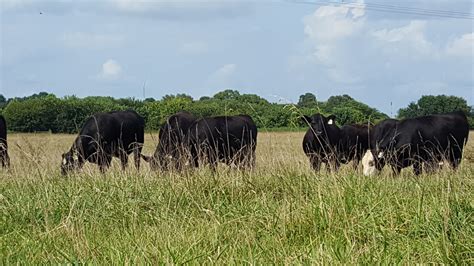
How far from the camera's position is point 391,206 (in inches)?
248

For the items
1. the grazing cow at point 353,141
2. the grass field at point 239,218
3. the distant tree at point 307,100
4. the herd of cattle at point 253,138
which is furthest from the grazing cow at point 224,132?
the grass field at point 239,218

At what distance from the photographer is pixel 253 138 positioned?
57.6 feet

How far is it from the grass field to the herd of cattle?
4.85 metres

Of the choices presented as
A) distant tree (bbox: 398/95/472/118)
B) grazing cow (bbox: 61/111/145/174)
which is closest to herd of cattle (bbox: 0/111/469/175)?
grazing cow (bbox: 61/111/145/174)

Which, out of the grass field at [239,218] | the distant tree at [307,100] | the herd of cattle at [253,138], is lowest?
the grass field at [239,218]

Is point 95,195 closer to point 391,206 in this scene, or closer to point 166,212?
point 166,212

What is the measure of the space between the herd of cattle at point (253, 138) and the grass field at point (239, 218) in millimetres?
4848

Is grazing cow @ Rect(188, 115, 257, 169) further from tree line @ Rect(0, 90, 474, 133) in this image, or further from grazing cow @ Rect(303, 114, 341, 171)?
grazing cow @ Rect(303, 114, 341, 171)

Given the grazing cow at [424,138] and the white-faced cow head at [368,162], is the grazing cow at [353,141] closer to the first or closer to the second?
the white-faced cow head at [368,162]

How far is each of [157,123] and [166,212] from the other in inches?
601

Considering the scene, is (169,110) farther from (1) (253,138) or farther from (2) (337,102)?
(1) (253,138)

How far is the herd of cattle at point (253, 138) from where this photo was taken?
14289mm

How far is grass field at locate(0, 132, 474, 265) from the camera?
17.2 ft

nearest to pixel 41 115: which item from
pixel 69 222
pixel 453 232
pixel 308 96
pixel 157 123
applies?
pixel 157 123
